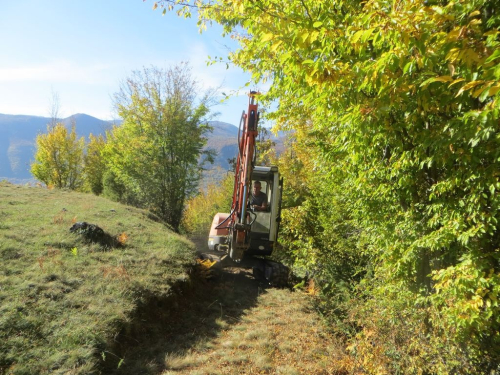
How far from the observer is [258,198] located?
960 centimetres

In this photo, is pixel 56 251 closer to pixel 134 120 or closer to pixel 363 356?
pixel 363 356

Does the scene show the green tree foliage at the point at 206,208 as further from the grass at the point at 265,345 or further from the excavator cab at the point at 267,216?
Result: the grass at the point at 265,345

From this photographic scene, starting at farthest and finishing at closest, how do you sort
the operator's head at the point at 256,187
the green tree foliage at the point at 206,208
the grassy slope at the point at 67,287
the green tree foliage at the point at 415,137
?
the green tree foliage at the point at 206,208 < the operator's head at the point at 256,187 < the grassy slope at the point at 67,287 < the green tree foliage at the point at 415,137

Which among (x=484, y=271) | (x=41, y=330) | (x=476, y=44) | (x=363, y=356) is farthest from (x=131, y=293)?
(x=476, y=44)

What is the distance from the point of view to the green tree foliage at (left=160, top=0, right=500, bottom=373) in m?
2.28

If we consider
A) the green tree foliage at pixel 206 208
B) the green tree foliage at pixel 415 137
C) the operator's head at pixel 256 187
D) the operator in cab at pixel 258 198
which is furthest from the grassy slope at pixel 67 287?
the green tree foliage at pixel 206 208

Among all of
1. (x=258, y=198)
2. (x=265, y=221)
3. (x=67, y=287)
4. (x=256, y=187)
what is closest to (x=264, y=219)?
(x=265, y=221)

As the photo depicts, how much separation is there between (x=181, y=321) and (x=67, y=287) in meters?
2.44

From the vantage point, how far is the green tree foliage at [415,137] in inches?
89.7

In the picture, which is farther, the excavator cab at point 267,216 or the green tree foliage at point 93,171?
the green tree foliage at point 93,171

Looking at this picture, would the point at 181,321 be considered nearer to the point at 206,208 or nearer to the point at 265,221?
the point at 265,221

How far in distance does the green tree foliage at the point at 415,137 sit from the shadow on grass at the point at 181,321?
3.24 meters

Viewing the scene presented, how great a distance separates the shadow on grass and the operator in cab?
2460 millimetres

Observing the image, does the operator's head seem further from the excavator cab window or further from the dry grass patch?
the dry grass patch
